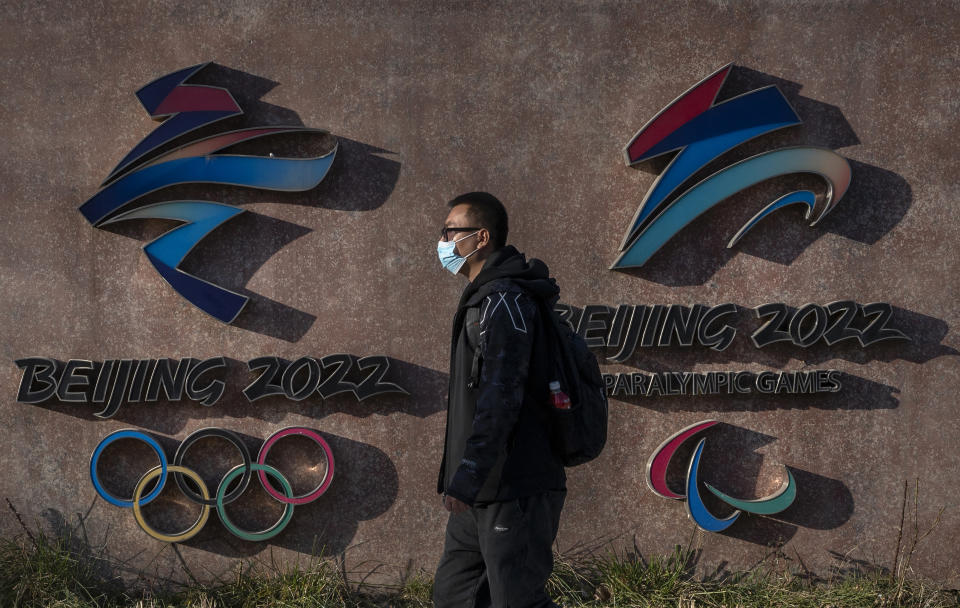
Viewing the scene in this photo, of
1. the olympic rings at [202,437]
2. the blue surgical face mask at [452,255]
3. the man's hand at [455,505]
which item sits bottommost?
the olympic rings at [202,437]

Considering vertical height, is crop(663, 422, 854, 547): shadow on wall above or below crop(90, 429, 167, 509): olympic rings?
above

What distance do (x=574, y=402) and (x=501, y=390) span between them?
33 centimetres

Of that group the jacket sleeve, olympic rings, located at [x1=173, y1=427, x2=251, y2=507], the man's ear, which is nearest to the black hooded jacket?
the jacket sleeve

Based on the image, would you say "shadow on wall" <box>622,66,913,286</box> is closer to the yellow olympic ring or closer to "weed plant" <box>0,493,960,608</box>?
"weed plant" <box>0,493,960,608</box>

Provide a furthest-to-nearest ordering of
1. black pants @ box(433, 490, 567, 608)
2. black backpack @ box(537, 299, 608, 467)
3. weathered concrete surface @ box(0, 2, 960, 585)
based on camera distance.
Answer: weathered concrete surface @ box(0, 2, 960, 585) < black backpack @ box(537, 299, 608, 467) < black pants @ box(433, 490, 567, 608)

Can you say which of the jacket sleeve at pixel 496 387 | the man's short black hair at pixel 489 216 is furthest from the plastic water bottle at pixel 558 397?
the man's short black hair at pixel 489 216

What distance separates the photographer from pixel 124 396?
410cm

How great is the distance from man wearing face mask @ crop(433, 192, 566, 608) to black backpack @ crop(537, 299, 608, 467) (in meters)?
0.04

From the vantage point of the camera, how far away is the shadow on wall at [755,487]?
14.0 ft

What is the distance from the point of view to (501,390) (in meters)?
2.40

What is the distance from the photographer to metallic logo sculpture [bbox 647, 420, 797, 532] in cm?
416

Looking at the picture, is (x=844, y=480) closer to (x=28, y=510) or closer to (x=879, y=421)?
(x=879, y=421)

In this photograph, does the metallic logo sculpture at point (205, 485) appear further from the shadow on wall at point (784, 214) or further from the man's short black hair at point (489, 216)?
the shadow on wall at point (784, 214)

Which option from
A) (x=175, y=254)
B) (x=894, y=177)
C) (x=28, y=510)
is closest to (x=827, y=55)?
(x=894, y=177)
